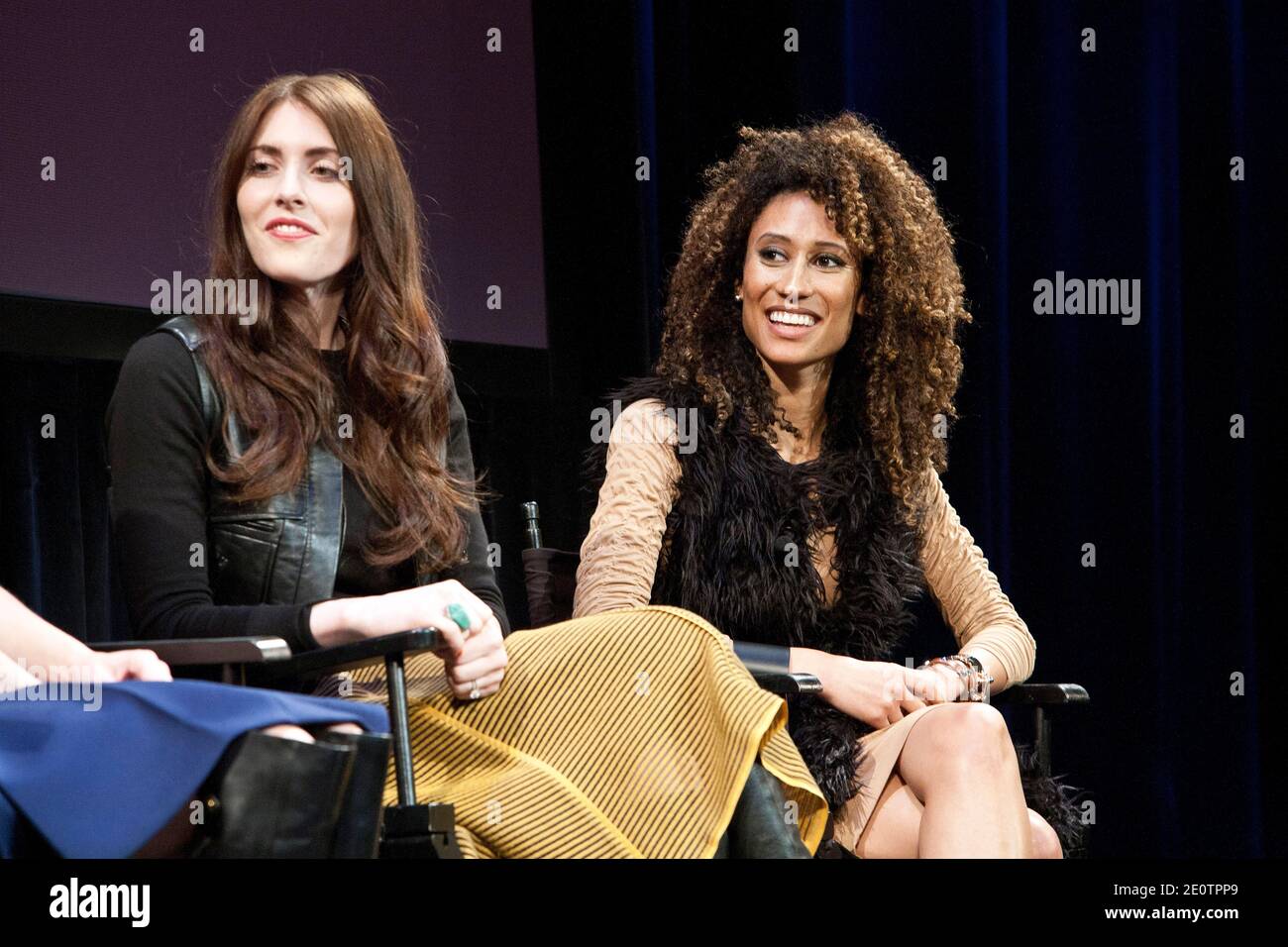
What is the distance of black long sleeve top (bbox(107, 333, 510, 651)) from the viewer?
1.96 meters

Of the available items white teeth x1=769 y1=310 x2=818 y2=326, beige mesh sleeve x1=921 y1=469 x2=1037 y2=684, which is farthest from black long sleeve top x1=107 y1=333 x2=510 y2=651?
beige mesh sleeve x1=921 y1=469 x2=1037 y2=684

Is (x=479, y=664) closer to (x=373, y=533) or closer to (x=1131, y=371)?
(x=373, y=533)

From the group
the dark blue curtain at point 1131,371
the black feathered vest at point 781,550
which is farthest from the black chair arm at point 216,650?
the dark blue curtain at point 1131,371

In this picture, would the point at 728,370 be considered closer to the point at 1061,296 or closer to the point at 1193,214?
the point at 1061,296

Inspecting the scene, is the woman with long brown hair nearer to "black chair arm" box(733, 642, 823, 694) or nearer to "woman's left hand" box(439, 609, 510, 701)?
"woman's left hand" box(439, 609, 510, 701)

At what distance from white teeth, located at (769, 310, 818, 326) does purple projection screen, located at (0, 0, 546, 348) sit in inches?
35.9

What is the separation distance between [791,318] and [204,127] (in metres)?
1.28

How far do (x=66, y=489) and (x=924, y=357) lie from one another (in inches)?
60.6

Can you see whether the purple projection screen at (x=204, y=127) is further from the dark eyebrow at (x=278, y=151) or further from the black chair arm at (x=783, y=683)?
the black chair arm at (x=783, y=683)

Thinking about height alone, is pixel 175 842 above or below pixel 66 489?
below

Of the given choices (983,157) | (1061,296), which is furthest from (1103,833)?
(983,157)

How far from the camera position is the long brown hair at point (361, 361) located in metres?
2.09
